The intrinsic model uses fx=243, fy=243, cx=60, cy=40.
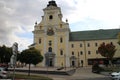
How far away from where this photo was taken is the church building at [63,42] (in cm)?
8031

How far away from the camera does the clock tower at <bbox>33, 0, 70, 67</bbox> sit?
265ft

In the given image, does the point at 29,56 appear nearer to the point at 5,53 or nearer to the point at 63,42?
the point at 5,53

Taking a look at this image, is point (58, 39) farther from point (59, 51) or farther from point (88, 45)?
point (88, 45)

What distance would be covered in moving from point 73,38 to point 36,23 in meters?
13.9

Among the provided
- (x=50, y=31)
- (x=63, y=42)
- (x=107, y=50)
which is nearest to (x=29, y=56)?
(x=107, y=50)

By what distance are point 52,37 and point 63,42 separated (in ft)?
14.1

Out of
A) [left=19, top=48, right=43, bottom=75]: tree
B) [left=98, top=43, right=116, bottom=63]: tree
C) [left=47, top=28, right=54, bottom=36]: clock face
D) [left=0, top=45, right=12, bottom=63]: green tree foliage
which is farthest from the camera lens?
[left=47, top=28, right=54, bottom=36]: clock face

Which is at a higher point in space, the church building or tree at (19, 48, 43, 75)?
the church building

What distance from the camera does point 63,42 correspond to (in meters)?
81.7

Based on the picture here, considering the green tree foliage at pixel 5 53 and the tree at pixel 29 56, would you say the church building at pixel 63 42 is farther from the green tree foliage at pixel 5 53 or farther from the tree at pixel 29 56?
the tree at pixel 29 56

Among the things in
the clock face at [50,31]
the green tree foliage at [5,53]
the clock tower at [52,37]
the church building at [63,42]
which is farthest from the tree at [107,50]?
the green tree foliage at [5,53]

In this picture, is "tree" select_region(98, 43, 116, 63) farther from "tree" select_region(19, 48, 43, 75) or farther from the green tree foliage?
"tree" select_region(19, 48, 43, 75)

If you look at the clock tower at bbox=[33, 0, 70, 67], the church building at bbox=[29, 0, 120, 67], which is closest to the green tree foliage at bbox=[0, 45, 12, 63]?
the church building at bbox=[29, 0, 120, 67]

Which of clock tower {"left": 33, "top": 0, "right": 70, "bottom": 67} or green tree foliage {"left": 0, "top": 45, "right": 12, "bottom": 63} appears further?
clock tower {"left": 33, "top": 0, "right": 70, "bottom": 67}
